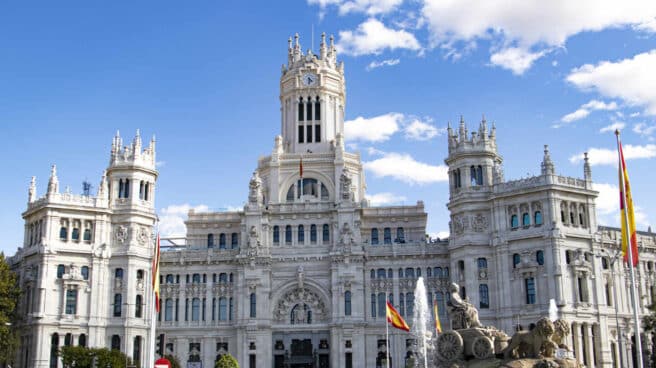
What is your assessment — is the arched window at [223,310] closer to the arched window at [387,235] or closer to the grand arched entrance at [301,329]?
the grand arched entrance at [301,329]

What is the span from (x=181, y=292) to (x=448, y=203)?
107 feet

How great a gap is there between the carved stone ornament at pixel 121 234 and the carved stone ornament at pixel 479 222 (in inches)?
1522

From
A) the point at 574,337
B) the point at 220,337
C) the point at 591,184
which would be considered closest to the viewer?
the point at 574,337

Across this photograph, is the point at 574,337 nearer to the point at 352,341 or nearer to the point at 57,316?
the point at 352,341

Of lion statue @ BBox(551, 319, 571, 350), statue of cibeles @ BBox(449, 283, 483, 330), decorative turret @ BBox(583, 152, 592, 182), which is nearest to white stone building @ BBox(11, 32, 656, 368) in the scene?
decorative turret @ BBox(583, 152, 592, 182)

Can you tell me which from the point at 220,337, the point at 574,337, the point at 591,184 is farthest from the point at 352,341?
the point at 591,184

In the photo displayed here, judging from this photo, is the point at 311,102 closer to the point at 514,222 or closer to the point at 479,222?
the point at 479,222

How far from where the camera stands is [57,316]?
277ft

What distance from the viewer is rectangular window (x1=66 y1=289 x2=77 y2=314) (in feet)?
281

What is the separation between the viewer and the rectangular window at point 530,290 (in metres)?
82.4

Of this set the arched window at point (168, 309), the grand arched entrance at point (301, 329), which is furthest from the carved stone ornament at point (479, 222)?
the arched window at point (168, 309)

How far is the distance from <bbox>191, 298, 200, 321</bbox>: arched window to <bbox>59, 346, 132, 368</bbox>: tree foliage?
1657 cm

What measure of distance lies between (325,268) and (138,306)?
21267 millimetres

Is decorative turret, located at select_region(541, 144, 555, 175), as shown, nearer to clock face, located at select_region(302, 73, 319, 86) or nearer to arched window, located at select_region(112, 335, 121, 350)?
clock face, located at select_region(302, 73, 319, 86)
